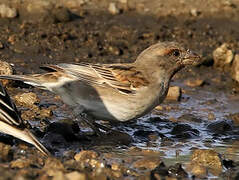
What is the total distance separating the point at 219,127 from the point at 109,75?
76.4 inches

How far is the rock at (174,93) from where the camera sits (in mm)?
11047

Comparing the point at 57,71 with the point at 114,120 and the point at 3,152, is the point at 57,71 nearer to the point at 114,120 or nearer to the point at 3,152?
the point at 114,120

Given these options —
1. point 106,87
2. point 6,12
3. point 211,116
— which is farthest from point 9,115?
point 6,12

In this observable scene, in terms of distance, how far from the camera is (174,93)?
11.1 meters

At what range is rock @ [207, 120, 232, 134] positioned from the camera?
386 inches

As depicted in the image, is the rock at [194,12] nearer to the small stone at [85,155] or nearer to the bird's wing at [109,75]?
the bird's wing at [109,75]

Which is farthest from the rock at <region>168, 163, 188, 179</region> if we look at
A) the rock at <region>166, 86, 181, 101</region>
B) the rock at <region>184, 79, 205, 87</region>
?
the rock at <region>184, 79, 205, 87</region>

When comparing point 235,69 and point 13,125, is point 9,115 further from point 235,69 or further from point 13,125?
point 235,69

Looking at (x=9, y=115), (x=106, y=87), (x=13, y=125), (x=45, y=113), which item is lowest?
(x=45, y=113)

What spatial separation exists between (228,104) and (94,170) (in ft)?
15.7

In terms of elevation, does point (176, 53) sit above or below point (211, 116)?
above

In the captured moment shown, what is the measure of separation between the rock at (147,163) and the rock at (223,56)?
5188 millimetres

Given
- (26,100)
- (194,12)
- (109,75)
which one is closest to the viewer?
Answer: (109,75)

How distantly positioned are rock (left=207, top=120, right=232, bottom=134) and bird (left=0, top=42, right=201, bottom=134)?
1.22 m
